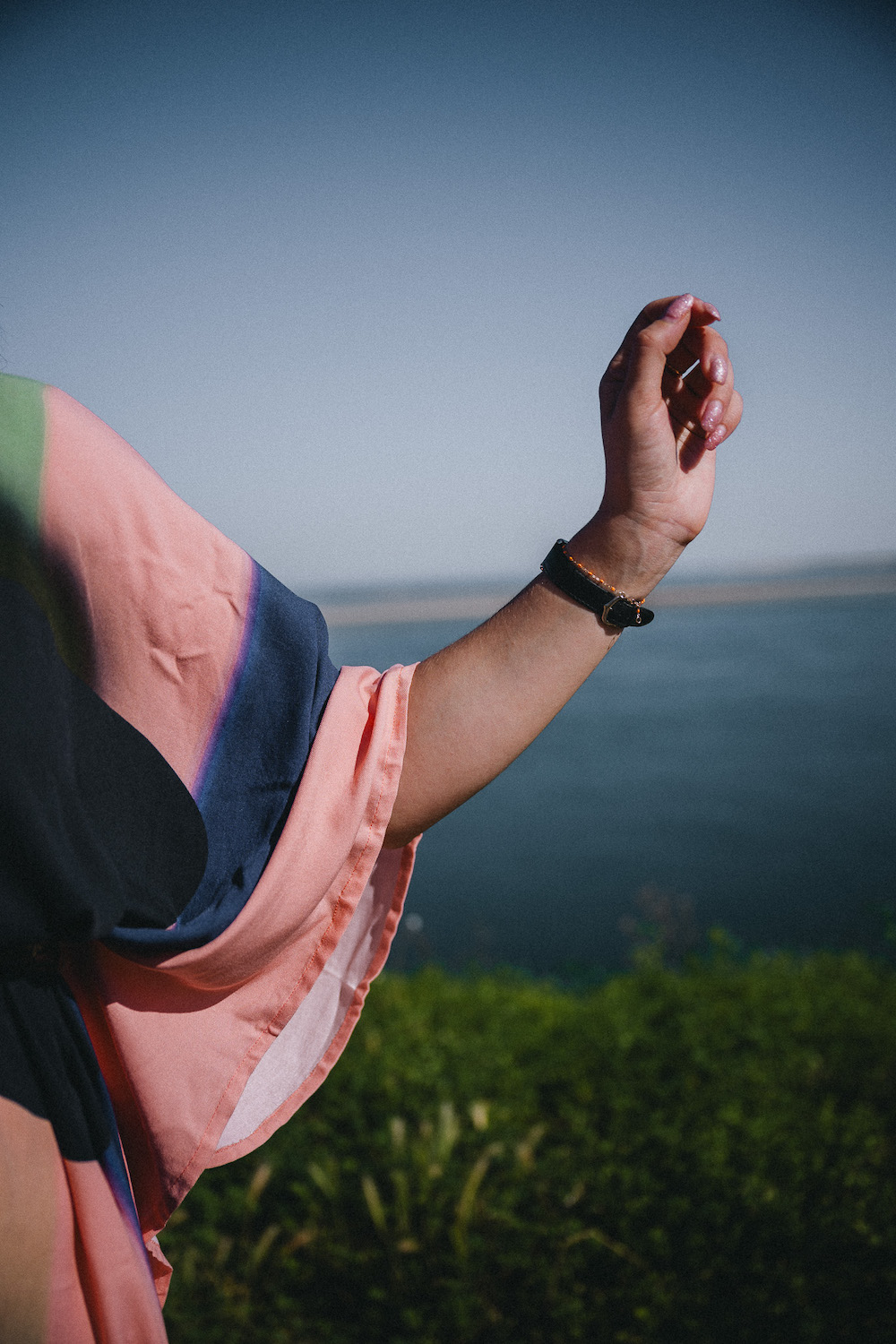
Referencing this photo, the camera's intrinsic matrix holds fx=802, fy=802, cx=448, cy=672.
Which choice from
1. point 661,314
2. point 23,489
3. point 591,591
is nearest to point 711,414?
point 661,314

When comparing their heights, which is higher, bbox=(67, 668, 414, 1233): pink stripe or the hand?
the hand

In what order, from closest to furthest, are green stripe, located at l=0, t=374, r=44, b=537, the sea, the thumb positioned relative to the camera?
1. green stripe, located at l=0, t=374, r=44, b=537
2. the thumb
3. the sea

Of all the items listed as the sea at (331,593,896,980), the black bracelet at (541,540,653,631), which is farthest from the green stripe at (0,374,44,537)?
the sea at (331,593,896,980)

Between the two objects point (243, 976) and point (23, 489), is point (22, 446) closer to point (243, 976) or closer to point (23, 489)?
point (23, 489)

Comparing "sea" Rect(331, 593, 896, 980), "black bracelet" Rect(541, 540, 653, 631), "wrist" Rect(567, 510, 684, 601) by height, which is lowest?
"sea" Rect(331, 593, 896, 980)

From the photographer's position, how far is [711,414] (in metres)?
1.02

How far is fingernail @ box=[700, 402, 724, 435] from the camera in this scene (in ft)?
3.33

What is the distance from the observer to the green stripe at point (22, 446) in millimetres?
887

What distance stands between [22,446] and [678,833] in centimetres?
984

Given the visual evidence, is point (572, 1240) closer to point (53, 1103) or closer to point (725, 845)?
point (53, 1103)

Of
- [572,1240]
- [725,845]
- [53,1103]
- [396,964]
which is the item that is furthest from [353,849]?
[725,845]

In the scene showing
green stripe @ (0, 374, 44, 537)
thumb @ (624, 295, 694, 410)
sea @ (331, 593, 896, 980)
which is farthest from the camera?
sea @ (331, 593, 896, 980)

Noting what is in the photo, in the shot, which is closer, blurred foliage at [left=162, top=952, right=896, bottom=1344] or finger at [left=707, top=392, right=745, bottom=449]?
finger at [left=707, top=392, right=745, bottom=449]

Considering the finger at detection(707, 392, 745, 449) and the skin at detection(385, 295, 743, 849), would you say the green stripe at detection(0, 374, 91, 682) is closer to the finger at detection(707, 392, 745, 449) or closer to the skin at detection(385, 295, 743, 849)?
the skin at detection(385, 295, 743, 849)
